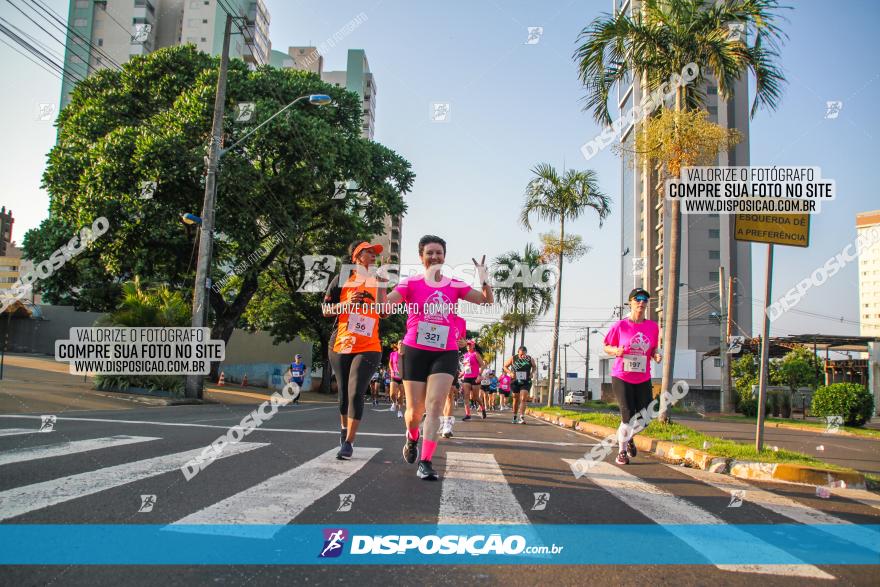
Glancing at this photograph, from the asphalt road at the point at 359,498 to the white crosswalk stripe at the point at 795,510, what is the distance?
38 millimetres

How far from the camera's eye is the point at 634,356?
7.14 metres

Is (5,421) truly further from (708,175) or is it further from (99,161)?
(99,161)

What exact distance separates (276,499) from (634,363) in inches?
186

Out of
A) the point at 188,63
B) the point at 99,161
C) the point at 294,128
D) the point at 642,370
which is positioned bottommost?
the point at 642,370

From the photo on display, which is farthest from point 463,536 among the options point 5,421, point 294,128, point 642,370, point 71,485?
point 294,128

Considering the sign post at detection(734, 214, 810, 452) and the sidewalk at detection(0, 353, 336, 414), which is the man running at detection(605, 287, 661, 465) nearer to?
the sign post at detection(734, 214, 810, 452)

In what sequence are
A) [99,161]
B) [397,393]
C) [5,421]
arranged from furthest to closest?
[99,161]
[397,393]
[5,421]

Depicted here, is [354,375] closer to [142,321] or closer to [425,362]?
[425,362]

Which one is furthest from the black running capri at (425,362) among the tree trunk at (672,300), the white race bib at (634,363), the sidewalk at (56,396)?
the tree trunk at (672,300)

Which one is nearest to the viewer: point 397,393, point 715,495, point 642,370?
point 715,495

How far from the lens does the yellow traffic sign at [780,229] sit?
7656 mm

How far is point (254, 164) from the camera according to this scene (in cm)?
2264

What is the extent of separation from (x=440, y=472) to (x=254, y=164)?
19.6 m

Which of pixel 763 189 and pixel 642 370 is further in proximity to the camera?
pixel 763 189
